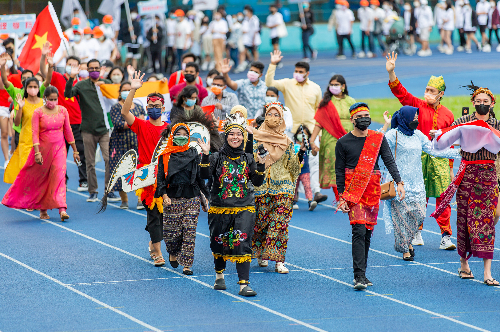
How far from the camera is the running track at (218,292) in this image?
6812 mm

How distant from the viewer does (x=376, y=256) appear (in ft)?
30.2

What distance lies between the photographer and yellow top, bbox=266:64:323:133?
12.2m

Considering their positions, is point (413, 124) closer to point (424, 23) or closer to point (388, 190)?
point (388, 190)

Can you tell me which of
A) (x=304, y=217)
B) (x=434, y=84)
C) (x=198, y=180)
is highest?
(x=434, y=84)

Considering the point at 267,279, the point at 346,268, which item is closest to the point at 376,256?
the point at 346,268

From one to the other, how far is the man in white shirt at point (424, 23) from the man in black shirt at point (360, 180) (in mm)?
25803

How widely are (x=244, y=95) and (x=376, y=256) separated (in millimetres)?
4520

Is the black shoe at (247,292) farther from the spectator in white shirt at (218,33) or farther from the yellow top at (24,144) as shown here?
the spectator in white shirt at (218,33)

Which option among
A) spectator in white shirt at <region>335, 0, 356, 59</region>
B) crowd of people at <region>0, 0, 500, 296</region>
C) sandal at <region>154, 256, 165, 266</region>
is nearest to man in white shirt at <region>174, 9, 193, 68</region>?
spectator in white shirt at <region>335, 0, 356, 59</region>

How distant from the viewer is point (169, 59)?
28.9 metres

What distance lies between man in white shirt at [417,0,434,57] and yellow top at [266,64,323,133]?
21.5 m

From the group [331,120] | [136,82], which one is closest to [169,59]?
[331,120]

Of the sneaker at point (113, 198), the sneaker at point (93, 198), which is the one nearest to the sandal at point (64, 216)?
the sneaker at point (93, 198)

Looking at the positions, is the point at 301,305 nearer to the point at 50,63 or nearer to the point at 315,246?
the point at 315,246
